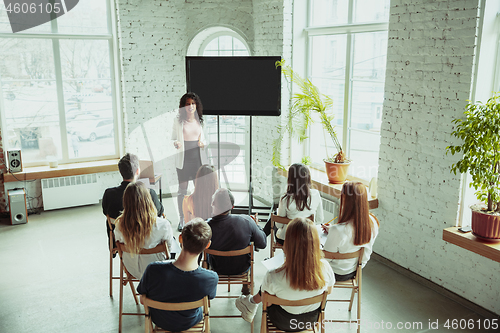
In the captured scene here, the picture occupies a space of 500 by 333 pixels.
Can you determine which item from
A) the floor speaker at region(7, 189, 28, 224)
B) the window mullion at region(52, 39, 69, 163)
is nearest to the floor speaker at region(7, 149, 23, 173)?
the floor speaker at region(7, 189, 28, 224)

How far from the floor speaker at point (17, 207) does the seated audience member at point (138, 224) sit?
3.18 metres

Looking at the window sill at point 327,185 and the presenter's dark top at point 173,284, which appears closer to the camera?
the presenter's dark top at point 173,284

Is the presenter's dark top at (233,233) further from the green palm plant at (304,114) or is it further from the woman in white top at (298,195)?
the green palm plant at (304,114)

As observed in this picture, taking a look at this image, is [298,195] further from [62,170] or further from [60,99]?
[60,99]

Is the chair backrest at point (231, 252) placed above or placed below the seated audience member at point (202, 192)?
below

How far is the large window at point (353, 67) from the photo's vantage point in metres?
4.84

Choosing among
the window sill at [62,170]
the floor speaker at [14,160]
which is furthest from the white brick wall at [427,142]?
the floor speaker at [14,160]

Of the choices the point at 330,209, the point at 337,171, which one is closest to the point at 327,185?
the point at 337,171

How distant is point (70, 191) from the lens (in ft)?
21.1

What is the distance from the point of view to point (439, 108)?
3.88 m

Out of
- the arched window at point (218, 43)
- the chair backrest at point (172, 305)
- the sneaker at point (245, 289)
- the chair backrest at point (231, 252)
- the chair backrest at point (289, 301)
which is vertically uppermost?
the arched window at point (218, 43)

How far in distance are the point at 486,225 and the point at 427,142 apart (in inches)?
38.0

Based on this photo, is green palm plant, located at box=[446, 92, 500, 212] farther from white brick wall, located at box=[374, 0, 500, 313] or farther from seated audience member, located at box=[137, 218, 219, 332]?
seated audience member, located at box=[137, 218, 219, 332]

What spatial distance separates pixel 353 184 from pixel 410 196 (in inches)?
52.2
